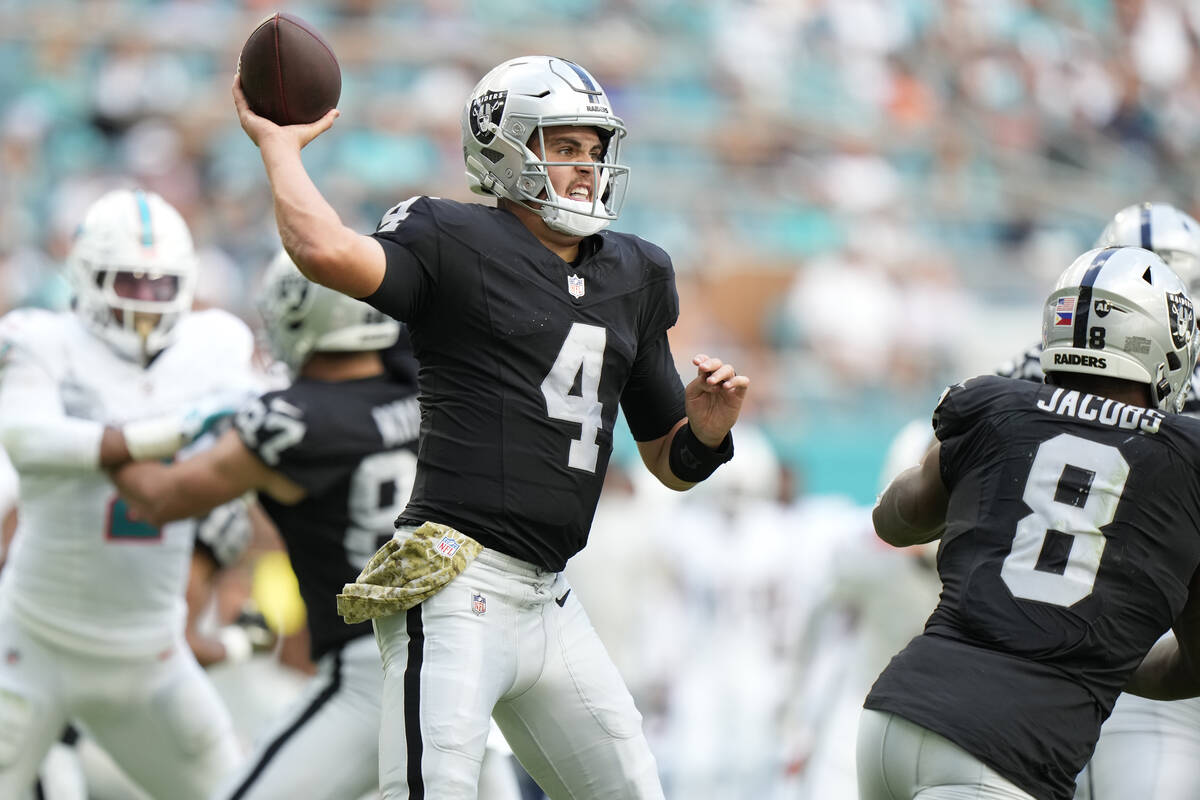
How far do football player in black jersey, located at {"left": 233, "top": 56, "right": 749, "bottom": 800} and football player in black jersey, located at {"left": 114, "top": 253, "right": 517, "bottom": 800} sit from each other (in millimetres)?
873

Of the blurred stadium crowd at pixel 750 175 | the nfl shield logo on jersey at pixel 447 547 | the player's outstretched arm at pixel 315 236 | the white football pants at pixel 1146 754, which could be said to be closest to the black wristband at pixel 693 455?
the nfl shield logo on jersey at pixel 447 547

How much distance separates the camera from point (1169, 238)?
450cm

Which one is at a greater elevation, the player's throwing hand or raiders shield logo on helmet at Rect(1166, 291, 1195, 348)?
raiders shield logo on helmet at Rect(1166, 291, 1195, 348)

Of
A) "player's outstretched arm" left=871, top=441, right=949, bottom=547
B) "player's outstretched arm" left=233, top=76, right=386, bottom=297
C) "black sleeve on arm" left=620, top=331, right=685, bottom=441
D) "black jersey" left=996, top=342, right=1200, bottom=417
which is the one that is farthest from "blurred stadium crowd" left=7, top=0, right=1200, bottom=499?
"player's outstretched arm" left=233, top=76, right=386, bottom=297

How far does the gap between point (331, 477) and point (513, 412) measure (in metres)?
1.19

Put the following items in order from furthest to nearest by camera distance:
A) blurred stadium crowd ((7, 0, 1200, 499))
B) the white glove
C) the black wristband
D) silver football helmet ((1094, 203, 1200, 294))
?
1. blurred stadium crowd ((7, 0, 1200, 499))
2. the white glove
3. silver football helmet ((1094, 203, 1200, 294))
4. the black wristband

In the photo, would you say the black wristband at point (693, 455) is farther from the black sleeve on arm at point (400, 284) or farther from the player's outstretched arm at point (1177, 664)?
the player's outstretched arm at point (1177, 664)

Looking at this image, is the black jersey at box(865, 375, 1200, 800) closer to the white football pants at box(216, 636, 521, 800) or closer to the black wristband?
the black wristband

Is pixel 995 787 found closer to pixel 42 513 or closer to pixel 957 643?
pixel 957 643

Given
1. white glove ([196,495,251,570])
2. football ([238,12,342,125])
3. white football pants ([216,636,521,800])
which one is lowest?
white football pants ([216,636,521,800])

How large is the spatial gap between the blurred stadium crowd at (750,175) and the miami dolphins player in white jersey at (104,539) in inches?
144

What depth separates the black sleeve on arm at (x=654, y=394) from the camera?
142 inches

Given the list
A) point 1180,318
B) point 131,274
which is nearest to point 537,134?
point 1180,318

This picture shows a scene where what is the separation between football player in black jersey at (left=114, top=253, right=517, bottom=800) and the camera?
13.6ft
